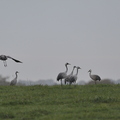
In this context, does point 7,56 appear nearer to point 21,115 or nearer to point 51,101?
point 51,101

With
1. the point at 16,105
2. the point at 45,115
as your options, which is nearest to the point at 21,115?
the point at 45,115

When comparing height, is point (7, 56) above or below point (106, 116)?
above

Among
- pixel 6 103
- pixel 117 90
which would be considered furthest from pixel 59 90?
pixel 6 103

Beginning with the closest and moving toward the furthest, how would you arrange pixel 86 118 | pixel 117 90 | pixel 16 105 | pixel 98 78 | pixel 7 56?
pixel 86 118 → pixel 16 105 → pixel 117 90 → pixel 7 56 → pixel 98 78

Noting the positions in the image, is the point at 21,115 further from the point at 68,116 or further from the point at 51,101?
the point at 51,101

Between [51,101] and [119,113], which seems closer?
[119,113]

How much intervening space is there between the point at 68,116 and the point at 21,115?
1629mm

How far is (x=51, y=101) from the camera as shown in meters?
17.1

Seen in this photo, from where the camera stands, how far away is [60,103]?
1681cm

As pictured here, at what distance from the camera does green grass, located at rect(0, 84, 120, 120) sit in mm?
14289

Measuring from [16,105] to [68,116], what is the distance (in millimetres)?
3304

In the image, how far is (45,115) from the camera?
14375 millimetres

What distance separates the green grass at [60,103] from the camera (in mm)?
14289

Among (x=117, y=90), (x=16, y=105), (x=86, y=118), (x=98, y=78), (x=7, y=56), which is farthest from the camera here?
(x=98, y=78)
